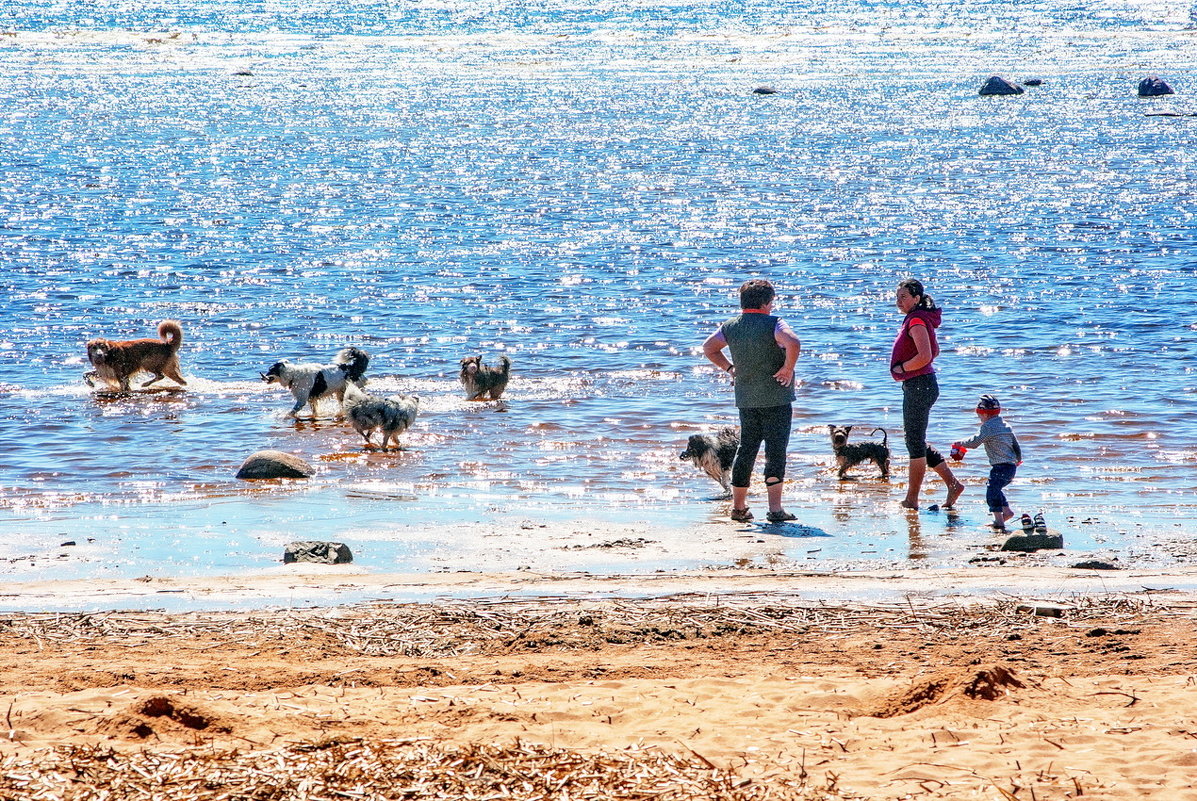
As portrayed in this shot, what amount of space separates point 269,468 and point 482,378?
4.03 meters

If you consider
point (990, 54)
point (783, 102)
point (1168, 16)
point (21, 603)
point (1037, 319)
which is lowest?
point (21, 603)

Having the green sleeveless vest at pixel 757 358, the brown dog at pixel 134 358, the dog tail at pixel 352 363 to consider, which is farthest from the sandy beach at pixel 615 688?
the brown dog at pixel 134 358

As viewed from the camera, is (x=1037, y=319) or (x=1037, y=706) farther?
(x=1037, y=319)

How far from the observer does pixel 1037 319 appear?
20141mm

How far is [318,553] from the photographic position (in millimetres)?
8617

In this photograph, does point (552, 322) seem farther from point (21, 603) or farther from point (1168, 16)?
point (1168, 16)

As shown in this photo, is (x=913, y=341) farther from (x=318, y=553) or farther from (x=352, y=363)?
(x=352, y=363)

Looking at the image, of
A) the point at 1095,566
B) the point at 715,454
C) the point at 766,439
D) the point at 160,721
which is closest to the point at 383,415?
the point at 715,454

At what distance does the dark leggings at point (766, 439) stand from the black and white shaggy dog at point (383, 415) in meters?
4.41

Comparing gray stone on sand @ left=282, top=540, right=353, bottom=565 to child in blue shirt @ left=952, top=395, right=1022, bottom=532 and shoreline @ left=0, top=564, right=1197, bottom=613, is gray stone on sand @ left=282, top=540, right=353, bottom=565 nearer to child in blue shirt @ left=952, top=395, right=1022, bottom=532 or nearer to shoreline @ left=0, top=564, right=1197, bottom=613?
shoreline @ left=0, top=564, right=1197, bottom=613

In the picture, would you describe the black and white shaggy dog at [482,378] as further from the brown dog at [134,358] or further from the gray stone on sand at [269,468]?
the brown dog at [134,358]

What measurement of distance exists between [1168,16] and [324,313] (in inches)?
4052

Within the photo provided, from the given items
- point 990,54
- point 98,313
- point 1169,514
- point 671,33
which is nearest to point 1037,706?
point 1169,514

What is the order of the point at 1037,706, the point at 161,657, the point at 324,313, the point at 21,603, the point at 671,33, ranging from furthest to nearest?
the point at 671,33
the point at 324,313
the point at 21,603
the point at 161,657
the point at 1037,706
